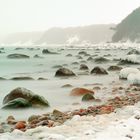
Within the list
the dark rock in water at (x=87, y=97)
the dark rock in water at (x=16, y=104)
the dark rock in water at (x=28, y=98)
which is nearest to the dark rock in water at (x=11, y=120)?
the dark rock in water at (x=16, y=104)

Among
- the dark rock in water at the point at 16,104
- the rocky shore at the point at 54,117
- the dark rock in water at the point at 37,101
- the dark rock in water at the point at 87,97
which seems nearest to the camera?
the rocky shore at the point at 54,117

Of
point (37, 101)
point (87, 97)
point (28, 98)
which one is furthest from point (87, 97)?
point (28, 98)

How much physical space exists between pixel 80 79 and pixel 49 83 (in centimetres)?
141

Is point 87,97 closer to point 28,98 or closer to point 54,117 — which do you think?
point 28,98

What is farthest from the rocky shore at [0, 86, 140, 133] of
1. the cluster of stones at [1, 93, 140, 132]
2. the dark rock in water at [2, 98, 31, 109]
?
the dark rock in water at [2, 98, 31, 109]

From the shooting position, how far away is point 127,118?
5.81 meters

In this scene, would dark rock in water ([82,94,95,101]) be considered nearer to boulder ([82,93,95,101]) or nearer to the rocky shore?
boulder ([82,93,95,101])

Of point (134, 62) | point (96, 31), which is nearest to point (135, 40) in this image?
point (96, 31)

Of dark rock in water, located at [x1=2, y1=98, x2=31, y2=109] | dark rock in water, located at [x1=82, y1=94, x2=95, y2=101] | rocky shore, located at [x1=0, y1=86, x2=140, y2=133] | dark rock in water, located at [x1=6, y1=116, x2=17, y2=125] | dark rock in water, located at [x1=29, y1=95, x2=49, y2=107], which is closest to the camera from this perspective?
rocky shore, located at [x1=0, y1=86, x2=140, y2=133]

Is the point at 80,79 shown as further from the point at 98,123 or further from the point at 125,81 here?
the point at 98,123

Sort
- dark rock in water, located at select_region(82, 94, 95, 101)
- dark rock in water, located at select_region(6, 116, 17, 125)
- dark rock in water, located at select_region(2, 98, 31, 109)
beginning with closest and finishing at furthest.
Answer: dark rock in water, located at select_region(6, 116, 17, 125) → dark rock in water, located at select_region(2, 98, 31, 109) → dark rock in water, located at select_region(82, 94, 95, 101)

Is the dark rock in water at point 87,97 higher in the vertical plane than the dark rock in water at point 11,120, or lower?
higher

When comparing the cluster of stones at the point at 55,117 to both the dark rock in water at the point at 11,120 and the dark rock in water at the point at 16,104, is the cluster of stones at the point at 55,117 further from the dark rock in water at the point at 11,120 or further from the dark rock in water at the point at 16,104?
the dark rock in water at the point at 16,104

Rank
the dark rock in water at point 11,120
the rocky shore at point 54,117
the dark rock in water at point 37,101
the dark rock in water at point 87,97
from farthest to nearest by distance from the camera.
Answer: the dark rock in water at point 87,97 < the dark rock in water at point 37,101 < the dark rock in water at point 11,120 < the rocky shore at point 54,117
